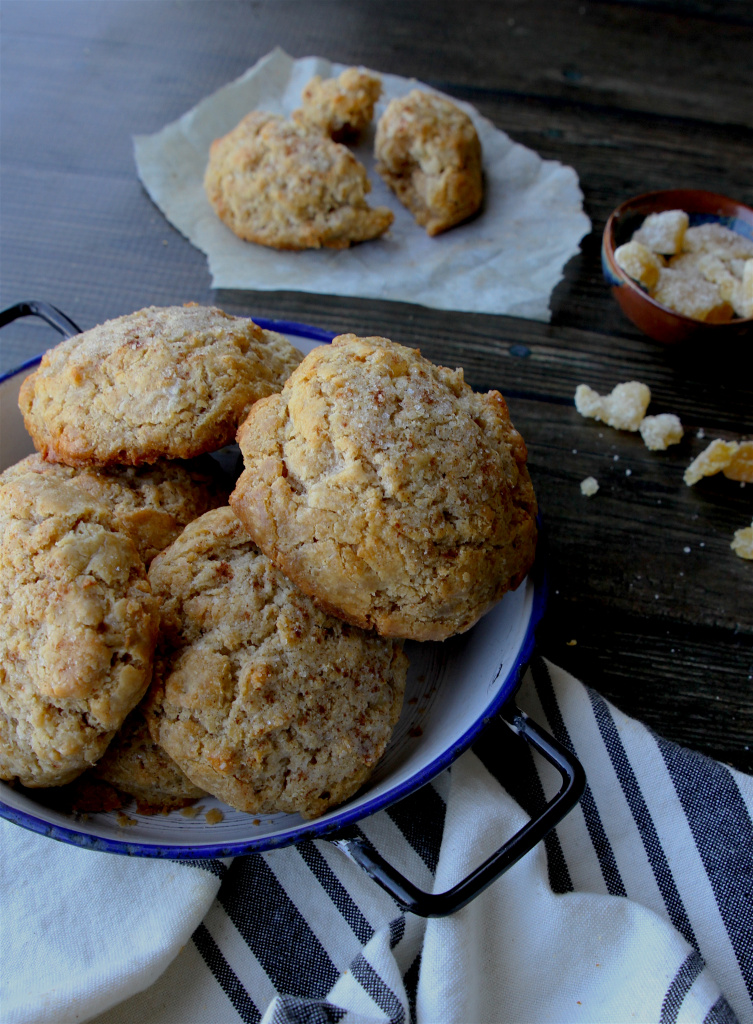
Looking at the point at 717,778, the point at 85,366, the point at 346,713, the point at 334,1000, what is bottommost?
the point at 717,778

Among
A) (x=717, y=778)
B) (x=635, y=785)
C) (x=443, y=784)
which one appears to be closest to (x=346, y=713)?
(x=443, y=784)

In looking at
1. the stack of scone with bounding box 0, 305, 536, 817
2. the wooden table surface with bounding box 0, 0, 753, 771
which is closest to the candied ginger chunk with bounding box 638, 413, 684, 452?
the wooden table surface with bounding box 0, 0, 753, 771

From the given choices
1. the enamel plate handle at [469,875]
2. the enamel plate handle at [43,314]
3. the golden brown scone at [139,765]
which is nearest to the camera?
the enamel plate handle at [469,875]

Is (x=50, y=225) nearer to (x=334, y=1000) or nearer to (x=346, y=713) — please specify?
(x=346, y=713)

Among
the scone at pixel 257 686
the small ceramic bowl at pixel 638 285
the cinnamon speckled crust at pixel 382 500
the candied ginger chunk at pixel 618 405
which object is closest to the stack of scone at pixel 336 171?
the small ceramic bowl at pixel 638 285

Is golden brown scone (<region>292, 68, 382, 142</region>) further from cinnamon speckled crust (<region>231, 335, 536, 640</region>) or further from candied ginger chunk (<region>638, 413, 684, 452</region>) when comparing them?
cinnamon speckled crust (<region>231, 335, 536, 640</region>)

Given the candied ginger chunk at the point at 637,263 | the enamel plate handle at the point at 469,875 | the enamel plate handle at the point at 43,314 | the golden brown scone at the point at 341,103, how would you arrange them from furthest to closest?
the golden brown scone at the point at 341,103
the candied ginger chunk at the point at 637,263
the enamel plate handle at the point at 43,314
the enamel plate handle at the point at 469,875

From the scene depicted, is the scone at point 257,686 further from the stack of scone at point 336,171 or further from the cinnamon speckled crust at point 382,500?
the stack of scone at point 336,171

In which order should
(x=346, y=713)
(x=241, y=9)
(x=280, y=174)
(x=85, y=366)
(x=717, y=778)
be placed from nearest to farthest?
(x=346, y=713) < (x=85, y=366) < (x=717, y=778) < (x=280, y=174) < (x=241, y=9)
